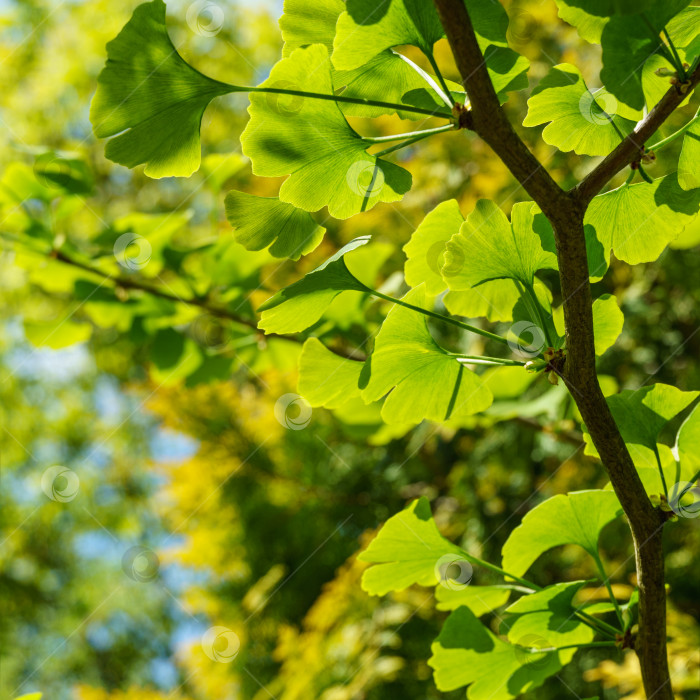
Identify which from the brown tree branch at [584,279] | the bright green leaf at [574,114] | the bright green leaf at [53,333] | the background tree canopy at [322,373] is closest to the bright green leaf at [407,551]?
the background tree canopy at [322,373]

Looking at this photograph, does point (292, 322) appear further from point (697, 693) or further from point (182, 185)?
point (182, 185)

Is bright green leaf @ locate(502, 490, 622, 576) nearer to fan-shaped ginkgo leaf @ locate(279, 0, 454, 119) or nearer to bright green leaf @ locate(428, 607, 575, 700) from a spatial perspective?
bright green leaf @ locate(428, 607, 575, 700)

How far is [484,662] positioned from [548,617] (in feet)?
0.16

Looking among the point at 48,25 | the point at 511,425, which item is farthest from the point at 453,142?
the point at 48,25

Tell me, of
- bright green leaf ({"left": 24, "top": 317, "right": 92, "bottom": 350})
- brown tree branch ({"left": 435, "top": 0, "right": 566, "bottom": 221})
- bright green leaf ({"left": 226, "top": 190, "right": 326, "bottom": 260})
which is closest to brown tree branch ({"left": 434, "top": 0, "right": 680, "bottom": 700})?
brown tree branch ({"left": 435, "top": 0, "right": 566, "bottom": 221})

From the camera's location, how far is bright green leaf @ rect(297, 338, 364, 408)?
1.34 feet

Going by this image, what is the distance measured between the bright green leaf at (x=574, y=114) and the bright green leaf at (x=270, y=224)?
11 centimetres

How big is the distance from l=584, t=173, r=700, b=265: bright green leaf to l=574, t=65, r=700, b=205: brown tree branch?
1.8 inches

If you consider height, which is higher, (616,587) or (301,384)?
(301,384)

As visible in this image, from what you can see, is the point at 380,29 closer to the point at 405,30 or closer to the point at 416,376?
the point at 405,30

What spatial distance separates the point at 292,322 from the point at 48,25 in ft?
10.1

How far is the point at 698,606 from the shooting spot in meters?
1.02

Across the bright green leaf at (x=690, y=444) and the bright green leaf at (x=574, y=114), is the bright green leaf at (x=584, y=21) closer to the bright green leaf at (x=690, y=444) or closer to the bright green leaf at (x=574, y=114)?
the bright green leaf at (x=574, y=114)

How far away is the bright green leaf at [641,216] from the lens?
14.2 inches
